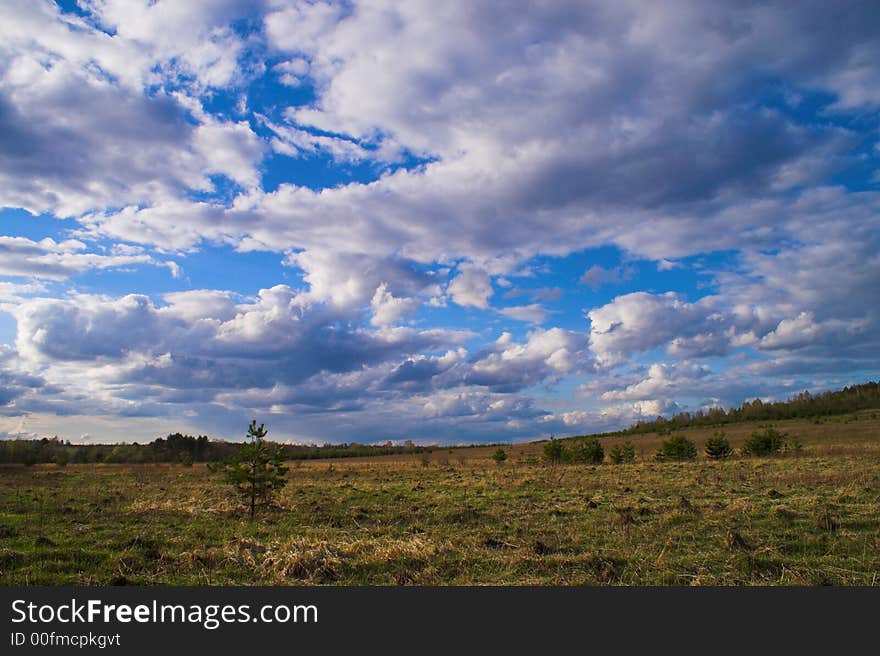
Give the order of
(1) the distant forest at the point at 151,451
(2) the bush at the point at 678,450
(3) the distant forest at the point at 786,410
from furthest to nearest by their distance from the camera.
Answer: (3) the distant forest at the point at 786,410, (1) the distant forest at the point at 151,451, (2) the bush at the point at 678,450

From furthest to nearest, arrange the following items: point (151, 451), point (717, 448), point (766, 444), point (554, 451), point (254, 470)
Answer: point (151, 451), point (554, 451), point (717, 448), point (766, 444), point (254, 470)

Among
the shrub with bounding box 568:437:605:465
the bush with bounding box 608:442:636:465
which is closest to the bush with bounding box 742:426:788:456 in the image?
the bush with bounding box 608:442:636:465

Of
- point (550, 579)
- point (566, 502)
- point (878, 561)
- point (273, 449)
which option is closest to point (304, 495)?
point (273, 449)

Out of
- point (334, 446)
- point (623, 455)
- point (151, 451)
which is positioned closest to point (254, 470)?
point (623, 455)

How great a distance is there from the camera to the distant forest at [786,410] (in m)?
126

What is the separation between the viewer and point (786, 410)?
135000 mm

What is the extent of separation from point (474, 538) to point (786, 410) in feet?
496

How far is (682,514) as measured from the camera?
15773 millimetres

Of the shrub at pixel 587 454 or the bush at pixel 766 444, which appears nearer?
the bush at pixel 766 444

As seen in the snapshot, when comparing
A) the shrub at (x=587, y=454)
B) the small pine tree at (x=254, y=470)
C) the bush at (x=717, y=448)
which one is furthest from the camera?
the shrub at (x=587, y=454)

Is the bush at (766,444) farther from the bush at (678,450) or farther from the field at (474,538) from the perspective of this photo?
the field at (474,538)

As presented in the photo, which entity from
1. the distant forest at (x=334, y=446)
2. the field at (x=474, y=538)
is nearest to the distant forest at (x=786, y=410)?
the distant forest at (x=334, y=446)

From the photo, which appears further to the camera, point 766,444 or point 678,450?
point 678,450

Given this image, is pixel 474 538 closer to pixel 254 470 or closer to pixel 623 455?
pixel 254 470
